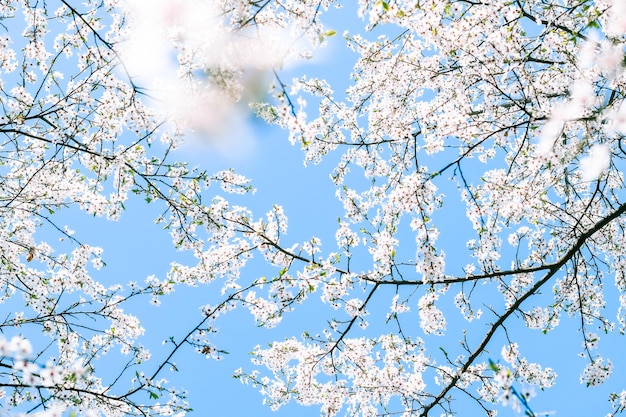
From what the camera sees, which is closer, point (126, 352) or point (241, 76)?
point (241, 76)

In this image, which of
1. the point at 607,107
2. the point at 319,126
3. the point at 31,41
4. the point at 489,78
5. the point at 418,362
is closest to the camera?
the point at 607,107

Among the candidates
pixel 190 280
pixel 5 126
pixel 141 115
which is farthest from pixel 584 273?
pixel 5 126

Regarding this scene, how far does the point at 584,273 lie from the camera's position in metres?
6.86

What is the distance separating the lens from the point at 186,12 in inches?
144

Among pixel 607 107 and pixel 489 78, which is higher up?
pixel 489 78

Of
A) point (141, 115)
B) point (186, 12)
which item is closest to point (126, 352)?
point (141, 115)

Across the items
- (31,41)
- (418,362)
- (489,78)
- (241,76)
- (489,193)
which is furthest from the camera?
(489,193)

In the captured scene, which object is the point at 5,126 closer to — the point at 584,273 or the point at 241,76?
the point at 241,76

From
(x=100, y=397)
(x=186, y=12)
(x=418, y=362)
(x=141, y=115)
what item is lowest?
(x=100, y=397)

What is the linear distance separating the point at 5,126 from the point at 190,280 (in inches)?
103

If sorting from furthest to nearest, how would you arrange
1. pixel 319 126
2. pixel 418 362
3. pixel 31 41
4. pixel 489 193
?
pixel 319 126
pixel 489 193
pixel 418 362
pixel 31 41

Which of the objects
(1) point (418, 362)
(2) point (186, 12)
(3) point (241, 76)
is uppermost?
(2) point (186, 12)

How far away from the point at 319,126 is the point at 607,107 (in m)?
4.21

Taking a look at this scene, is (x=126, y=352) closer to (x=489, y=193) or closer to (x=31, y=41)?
(x=31, y=41)
